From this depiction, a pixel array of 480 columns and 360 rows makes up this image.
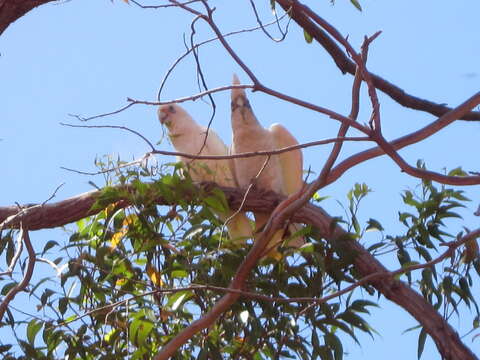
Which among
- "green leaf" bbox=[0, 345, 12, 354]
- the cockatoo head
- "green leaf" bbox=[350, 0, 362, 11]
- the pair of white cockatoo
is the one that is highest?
the cockatoo head

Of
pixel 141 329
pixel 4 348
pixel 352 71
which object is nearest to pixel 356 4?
pixel 352 71

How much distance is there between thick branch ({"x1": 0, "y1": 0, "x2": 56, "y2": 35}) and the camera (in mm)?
1929

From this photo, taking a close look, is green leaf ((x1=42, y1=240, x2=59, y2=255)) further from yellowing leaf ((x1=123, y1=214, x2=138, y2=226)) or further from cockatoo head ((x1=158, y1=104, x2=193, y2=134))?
cockatoo head ((x1=158, y1=104, x2=193, y2=134))

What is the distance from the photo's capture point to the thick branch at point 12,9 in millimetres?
1929

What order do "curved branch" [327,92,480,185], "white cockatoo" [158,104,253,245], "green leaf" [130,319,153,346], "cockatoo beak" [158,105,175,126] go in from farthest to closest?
"cockatoo beak" [158,105,175,126] → "white cockatoo" [158,104,253,245] → "green leaf" [130,319,153,346] → "curved branch" [327,92,480,185]

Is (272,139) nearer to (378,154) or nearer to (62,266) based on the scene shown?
(62,266)

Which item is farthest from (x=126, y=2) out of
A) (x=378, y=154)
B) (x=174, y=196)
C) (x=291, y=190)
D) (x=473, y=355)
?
(x=291, y=190)

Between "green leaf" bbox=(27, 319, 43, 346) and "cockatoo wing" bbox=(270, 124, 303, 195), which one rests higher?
"cockatoo wing" bbox=(270, 124, 303, 195)

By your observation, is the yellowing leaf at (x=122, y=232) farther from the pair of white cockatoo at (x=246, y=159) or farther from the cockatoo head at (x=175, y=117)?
the cockatoo head at (x=175, y=117)

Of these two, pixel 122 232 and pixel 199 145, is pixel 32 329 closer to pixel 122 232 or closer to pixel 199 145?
pixel 122 232

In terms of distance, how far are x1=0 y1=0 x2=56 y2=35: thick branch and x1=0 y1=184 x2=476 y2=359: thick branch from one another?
0.53m

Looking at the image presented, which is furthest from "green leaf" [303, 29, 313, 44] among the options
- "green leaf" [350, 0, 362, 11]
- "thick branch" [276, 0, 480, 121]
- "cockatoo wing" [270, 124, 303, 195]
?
"cockatoo wing" [270, 124, 303, 195]

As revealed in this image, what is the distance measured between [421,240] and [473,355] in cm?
44

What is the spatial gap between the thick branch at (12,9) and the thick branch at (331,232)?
0.53 meters
